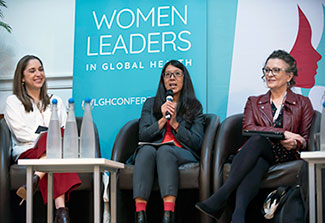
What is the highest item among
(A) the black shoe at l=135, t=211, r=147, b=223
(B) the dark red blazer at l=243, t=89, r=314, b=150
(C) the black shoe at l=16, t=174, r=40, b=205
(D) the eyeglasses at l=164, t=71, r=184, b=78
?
(D) the eyeglasses at l=164, t=71, r=184, b=78

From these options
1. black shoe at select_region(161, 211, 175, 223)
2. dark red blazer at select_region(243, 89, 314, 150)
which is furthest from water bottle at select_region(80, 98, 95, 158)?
dark red blazer at select_region(243, 89, 314, 150)

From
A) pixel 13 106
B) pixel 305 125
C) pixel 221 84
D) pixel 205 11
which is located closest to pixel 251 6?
pixel 205 11

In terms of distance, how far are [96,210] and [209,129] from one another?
3.72 ft

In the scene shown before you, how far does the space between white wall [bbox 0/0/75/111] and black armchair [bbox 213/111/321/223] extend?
5.63 ft

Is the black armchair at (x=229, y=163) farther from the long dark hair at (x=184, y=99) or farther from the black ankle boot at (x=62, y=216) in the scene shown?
the black ankle boot at (x=62, y=216)

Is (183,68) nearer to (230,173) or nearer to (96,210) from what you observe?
(230,173)

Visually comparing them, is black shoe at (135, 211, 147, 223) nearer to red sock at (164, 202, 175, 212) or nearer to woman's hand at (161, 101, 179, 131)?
red sock at (164, 202, 175, 212)

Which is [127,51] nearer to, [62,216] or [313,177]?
[62,216]

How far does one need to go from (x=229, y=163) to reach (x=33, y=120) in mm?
1498

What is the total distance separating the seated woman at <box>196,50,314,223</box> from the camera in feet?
9.80

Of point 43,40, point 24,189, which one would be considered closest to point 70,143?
point 24,189

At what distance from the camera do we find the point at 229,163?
3336mm

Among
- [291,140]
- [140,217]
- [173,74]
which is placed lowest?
[140,217]

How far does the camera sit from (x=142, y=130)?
3.69 metres
